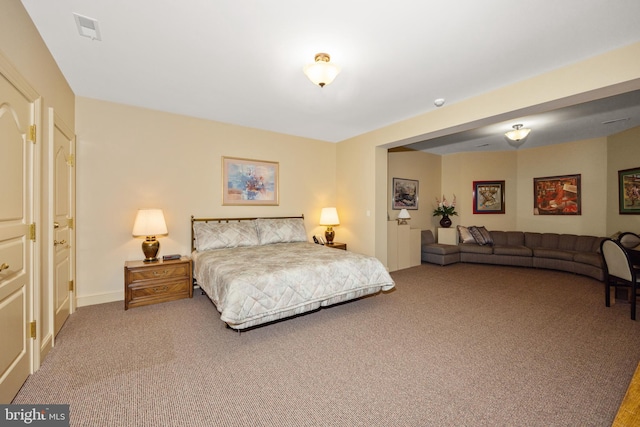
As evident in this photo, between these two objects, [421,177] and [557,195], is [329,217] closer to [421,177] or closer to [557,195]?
[421,177]

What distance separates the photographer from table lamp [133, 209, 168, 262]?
3.58 meters

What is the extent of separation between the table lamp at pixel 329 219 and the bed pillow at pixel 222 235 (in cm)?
143

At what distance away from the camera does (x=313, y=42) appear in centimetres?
244

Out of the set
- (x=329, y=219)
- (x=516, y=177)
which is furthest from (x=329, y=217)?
(x=516, y=177)

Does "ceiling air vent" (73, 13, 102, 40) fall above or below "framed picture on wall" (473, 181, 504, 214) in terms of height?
above

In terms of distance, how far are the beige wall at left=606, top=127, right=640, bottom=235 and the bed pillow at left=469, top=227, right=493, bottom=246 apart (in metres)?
2.09

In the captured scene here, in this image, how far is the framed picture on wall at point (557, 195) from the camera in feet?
19.8

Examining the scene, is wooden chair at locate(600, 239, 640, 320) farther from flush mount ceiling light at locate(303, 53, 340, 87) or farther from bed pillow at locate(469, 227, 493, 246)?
flush mount ceiling light at locate(303, 53, 340, 87)

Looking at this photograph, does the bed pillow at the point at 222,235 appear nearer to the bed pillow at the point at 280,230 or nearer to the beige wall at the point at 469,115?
the bed pillow at the point at 280,230

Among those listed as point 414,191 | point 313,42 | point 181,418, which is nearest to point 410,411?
point 181,418

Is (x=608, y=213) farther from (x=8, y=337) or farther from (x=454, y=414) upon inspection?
(x=8, y=337)

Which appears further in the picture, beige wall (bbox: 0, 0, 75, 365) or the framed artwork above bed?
the framed artwork above bed

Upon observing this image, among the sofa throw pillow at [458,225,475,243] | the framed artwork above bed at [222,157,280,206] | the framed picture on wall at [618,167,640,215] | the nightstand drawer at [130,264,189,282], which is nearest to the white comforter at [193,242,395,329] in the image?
the nightstand drawer at [130,264,189,282]

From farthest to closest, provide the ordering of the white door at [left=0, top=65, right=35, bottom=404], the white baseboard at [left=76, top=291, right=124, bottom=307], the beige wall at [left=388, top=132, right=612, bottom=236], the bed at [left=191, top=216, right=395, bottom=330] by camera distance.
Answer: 1. the beige wall at [left=388, top=132, right=612, bottom=236]
2. the white baseboard at [left=76, top=291, right=124, bottom=307]
3. the bed at [left=191, top=216, right=395, bottom=330]
4. the white door at [left=0, top=65, right=35, bottom=404]
